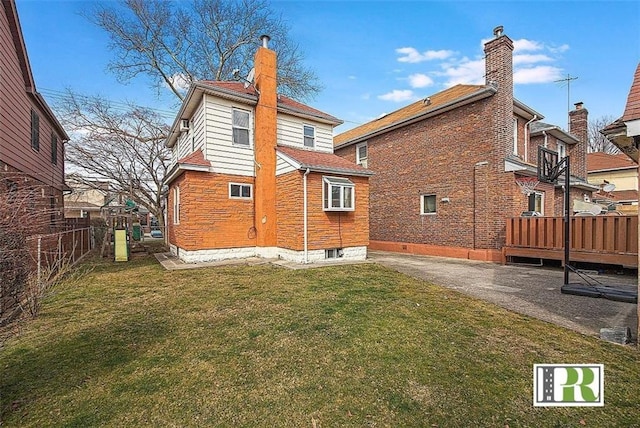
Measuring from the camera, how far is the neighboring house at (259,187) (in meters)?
9.64

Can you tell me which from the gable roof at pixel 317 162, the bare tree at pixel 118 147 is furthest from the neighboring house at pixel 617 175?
the bare tree at pixel 118 147

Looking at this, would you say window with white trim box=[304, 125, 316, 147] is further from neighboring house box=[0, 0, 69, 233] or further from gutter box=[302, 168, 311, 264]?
neighboring house box=[0, 0, 69, 233]

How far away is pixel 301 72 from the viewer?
2197cm

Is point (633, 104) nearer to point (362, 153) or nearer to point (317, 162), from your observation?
point (317, 162)

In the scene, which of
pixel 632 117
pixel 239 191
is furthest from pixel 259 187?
pixel 632 117

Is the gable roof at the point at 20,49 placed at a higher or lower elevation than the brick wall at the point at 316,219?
higher

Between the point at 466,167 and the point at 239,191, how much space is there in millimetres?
8844

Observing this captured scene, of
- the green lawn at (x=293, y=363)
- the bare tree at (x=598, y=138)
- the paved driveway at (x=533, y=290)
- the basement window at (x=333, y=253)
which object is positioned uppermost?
the bare tree at (x=598, y=138)

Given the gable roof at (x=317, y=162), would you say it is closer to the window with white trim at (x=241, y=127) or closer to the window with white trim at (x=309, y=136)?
the window with white trim at (x=309, y=136)

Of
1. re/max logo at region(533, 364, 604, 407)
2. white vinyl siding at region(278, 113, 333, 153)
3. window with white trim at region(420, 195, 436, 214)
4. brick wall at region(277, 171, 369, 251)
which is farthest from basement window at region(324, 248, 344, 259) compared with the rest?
re/max logo at region(533, 364, 604, 407)

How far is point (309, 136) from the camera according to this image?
12.2m

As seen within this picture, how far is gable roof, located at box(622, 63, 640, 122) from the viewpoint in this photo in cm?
375

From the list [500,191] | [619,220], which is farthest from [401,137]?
[619,220]

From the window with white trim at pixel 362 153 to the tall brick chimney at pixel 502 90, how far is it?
6.80 m
